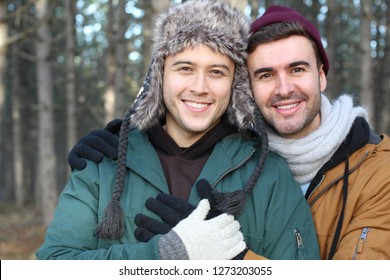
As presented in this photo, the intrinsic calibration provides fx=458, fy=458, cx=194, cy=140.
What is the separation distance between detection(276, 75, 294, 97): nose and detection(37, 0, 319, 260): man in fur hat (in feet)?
0.72

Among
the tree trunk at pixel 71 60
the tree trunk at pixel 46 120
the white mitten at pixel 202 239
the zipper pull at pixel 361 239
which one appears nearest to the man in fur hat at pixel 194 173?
the white mitten at pixel 202 239

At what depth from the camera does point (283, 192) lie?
286cm

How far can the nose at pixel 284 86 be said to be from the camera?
3250 mm

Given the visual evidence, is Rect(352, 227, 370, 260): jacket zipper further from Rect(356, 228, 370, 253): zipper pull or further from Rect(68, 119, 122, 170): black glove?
Rect(68, 119, 122, 170): black glove

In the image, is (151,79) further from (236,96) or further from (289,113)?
(289,113)

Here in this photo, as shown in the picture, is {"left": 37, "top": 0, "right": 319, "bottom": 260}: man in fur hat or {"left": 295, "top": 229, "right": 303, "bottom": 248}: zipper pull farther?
{"left": 295, "top": 229, "right": 303, "bottom": 248}: zipper pull

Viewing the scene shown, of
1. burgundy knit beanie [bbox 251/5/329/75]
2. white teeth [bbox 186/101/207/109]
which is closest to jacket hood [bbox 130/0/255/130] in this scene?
burgundy knit beanie [bbox 251/5/329/75]

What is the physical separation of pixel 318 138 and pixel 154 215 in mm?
1282

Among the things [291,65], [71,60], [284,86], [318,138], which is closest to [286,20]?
[291,65]

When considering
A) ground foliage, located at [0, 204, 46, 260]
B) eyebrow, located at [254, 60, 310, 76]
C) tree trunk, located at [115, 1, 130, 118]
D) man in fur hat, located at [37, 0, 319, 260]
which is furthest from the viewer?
tree trunk, located at [115, 1, 130, 118]

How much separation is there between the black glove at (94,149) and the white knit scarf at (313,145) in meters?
1.10

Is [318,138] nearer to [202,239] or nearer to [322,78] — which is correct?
[322,78]

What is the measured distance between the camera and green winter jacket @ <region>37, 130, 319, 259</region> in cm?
272
